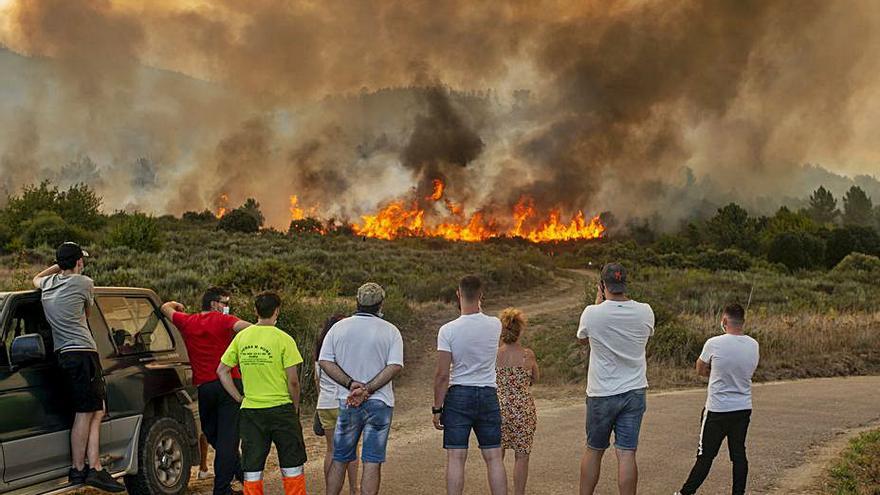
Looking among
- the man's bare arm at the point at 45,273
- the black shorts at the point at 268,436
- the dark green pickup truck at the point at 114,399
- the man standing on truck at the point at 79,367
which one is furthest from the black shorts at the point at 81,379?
the black shorts at the point at 268,436

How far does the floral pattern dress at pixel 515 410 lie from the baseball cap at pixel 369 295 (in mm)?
1240

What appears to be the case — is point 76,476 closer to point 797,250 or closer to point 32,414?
point 32,414

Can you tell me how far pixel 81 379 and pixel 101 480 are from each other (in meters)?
0.80

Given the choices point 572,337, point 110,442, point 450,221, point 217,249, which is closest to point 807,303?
point 572,337

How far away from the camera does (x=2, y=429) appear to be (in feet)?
18.5

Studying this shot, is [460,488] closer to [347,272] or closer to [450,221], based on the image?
[347,272]

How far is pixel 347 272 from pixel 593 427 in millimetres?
28996

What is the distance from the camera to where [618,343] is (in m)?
6.32

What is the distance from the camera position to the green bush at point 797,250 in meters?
61.1

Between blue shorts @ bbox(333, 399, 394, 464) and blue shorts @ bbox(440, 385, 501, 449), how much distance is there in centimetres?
46

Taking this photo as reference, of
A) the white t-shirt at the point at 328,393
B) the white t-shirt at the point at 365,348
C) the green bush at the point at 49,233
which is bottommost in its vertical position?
the white t-shirt at the point at 328,393

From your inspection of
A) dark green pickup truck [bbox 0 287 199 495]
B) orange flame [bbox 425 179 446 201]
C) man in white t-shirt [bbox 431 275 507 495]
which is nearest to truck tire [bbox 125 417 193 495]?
dark green pickup truck [bbox 0 287 199 495]

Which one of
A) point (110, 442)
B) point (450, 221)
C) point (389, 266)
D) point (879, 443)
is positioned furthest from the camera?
point (450, 221)

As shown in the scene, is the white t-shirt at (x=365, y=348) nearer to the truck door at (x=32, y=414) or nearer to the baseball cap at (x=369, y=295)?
the baseball cap at (x=369, y=295)
